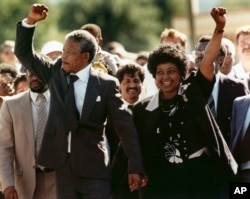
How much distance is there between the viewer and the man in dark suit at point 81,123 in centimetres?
932

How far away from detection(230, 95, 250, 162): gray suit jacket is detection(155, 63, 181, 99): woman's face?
2.80ft

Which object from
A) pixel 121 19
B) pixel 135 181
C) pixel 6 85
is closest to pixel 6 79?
pixel 6 85

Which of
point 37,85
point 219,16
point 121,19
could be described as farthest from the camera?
point 121,19

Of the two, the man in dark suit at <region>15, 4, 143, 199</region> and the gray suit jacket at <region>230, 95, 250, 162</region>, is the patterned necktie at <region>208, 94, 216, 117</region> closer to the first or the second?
the gray suit jacket at <region>230, 95, 250, 162</region>

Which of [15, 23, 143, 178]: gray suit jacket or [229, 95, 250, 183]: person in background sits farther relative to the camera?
[229, 95, 250, 183]: person in background

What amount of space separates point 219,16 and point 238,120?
54.3 inches

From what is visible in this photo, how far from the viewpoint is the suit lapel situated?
9.33m

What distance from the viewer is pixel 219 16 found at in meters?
9.14

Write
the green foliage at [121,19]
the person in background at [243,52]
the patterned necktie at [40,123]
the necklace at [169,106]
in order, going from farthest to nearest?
1. the green foliage at [121,19]
2. the person in background at [243,52]
3. the patterned necktie at [40,123]
4. the necklace at [169,106]

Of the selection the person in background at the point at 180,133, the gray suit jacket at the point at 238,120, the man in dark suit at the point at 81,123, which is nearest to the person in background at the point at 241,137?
the gray suit jacket at the point at 238,120

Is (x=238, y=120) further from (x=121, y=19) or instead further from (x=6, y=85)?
(x=121, y=19)

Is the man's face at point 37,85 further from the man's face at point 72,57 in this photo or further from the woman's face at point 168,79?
the woman's face at point 168,79

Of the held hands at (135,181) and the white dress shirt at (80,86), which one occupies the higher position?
the white dress shirt at (80,86)

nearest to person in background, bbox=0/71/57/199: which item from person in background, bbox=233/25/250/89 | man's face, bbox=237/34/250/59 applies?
person in background, bbox=233/25/250/89
